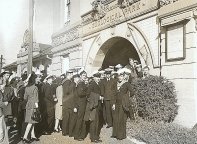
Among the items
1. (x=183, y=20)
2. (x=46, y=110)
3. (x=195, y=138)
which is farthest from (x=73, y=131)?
(x=183, y=20)

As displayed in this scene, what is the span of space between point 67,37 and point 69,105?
740 cm

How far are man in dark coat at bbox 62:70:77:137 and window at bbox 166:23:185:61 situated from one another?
3.16 meters

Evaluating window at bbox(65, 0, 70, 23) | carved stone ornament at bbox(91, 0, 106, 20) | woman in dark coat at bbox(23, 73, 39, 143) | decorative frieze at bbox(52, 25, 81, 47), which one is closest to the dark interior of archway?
carved stone ornament at bbox(91, 0, 106, 20)

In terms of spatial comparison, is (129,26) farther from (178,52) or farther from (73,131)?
(73,131)

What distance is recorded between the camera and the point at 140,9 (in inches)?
415

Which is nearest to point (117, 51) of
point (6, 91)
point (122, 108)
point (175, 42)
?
point (175, 42)

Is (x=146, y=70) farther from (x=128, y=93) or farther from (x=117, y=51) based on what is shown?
(x=117, y=51)

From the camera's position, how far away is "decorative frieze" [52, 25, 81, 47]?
603 inches

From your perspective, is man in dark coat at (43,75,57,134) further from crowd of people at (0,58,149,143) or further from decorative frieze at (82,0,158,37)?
decorative frieze at (82,0,158,37)

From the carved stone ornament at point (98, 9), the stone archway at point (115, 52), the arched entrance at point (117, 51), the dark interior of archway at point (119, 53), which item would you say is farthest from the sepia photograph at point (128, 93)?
the dark interior of archway at point (119, 53)

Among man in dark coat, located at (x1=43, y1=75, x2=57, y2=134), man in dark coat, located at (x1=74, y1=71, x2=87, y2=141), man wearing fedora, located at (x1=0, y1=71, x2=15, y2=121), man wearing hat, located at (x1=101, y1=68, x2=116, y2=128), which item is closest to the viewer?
man wearing fedora, located at (x1=0, y1=71, x2=15, y2=121)

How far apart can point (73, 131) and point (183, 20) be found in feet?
15.5

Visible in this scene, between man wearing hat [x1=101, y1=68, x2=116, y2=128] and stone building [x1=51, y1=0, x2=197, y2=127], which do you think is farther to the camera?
man wearing hat [x1=101, y1=68, x2=116, y2=128]

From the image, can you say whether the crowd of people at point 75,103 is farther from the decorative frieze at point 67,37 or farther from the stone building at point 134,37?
the decorative frieze at point 67,37
